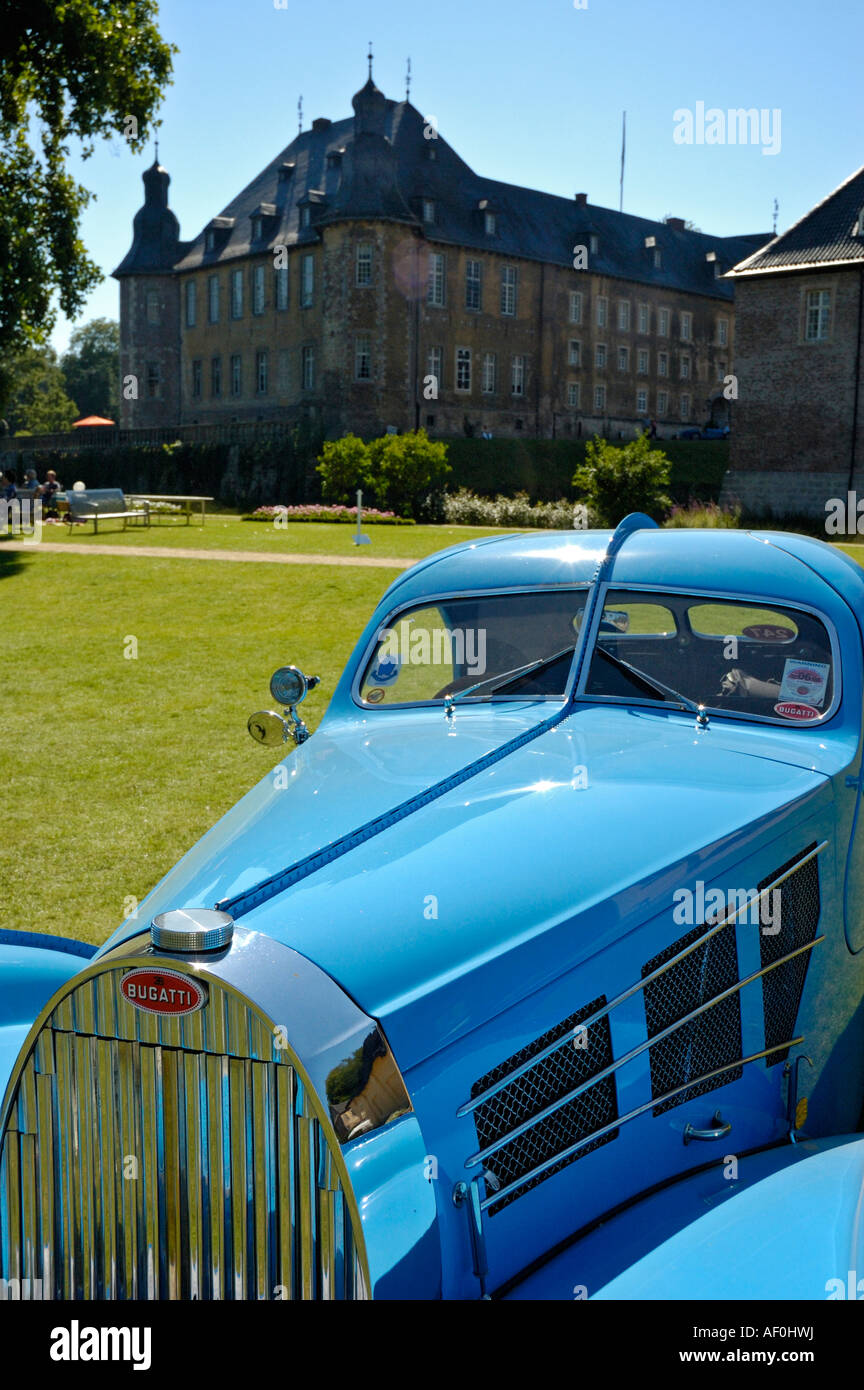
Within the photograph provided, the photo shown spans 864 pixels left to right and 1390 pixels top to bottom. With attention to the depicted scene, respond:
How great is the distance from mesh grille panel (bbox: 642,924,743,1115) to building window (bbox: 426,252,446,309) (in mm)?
54219

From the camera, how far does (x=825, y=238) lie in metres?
37.8

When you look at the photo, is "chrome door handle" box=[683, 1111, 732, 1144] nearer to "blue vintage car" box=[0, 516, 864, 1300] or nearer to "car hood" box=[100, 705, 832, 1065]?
"blue vintage car" box=[0, 516, 864, 1300]

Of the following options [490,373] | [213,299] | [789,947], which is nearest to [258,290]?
[213,299]

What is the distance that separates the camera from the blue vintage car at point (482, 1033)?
2.12 metres

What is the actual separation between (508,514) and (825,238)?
14.8 m

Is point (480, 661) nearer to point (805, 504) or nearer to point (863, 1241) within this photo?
point (863, 1241)

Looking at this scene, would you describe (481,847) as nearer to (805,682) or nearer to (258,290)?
(805,682)

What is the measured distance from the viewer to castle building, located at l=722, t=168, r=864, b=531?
37750mm

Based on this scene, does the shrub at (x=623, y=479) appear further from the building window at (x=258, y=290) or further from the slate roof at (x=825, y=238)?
the building window at (x=258, y=290)

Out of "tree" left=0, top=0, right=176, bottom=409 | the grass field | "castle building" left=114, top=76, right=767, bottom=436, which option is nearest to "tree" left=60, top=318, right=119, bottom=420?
"castle building" left=114, top=76, right=767, bottom=436

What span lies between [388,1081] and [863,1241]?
Answer: 1.03 metres

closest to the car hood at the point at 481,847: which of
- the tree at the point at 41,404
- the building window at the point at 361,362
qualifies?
the building window at the point at 361,362

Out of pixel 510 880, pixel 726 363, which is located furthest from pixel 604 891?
pixel 726 363

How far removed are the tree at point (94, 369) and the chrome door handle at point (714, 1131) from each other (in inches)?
4192
